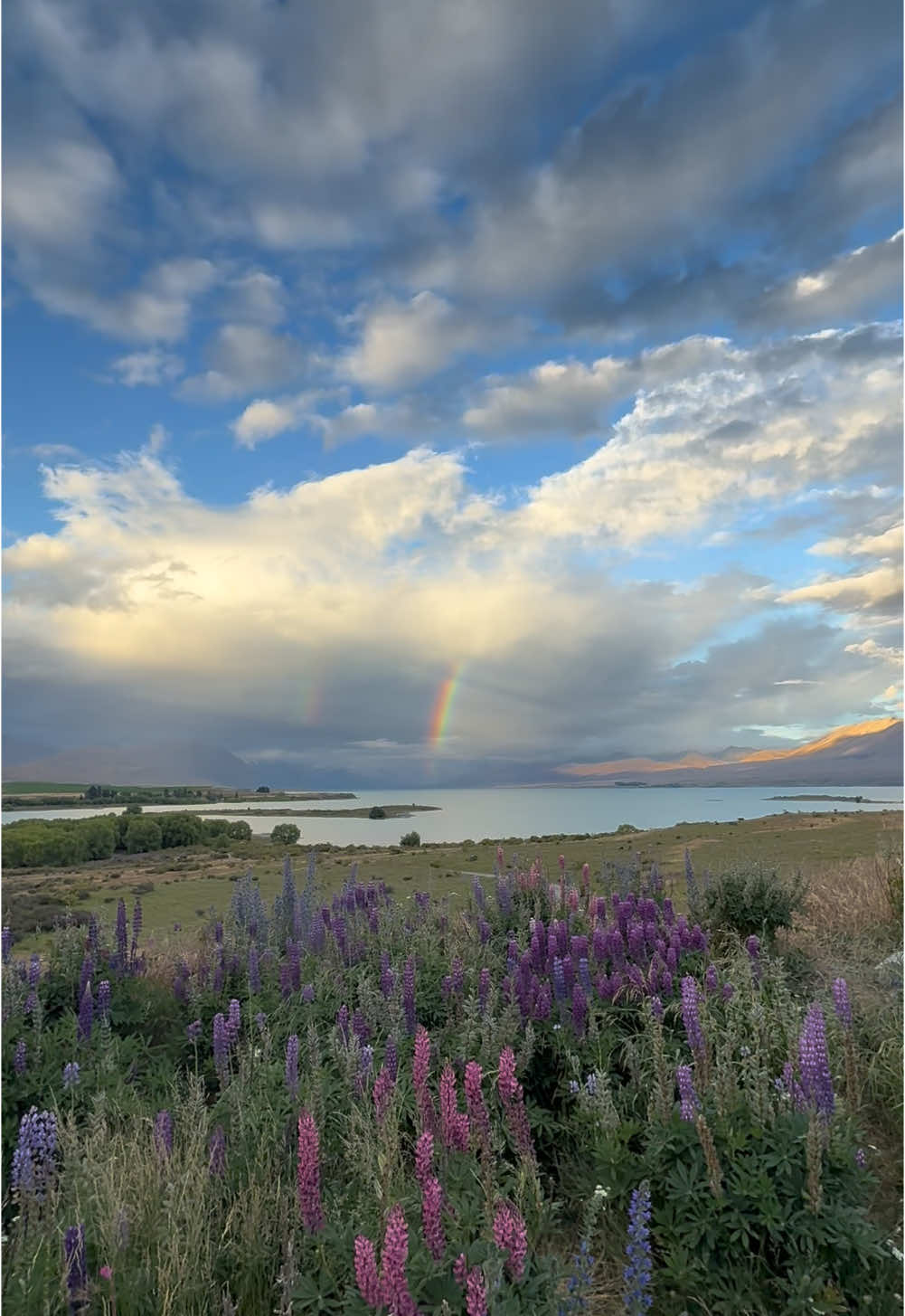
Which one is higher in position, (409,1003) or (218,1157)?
(409,1003)

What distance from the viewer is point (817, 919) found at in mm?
11078

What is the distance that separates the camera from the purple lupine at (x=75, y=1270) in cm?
324

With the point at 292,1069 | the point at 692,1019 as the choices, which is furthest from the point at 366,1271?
the point at 692,1019

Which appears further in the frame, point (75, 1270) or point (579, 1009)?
point (579, 1009)

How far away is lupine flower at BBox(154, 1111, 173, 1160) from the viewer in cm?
416

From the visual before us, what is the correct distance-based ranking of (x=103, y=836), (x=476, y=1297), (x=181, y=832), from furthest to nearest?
(x=181, y=832), (x=103, y=836), (x=476, y=1297)

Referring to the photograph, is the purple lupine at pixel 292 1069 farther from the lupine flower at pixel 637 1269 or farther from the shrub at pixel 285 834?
the shrub at pixel 285 834

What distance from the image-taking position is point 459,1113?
368 centimetres

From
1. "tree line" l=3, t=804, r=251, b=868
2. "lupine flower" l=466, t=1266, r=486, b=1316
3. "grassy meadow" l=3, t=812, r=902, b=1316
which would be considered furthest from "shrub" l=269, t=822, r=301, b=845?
"lupine flower" l=466, t=1266, r=486, b=1316

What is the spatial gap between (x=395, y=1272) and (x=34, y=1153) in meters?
3.39

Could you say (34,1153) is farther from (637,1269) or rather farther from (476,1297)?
(637,1269)

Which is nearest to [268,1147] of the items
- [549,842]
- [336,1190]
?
[336,1190]

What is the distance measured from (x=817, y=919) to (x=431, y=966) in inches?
256

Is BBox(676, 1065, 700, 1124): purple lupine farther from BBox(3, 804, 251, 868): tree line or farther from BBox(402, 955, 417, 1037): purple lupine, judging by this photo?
BBox(3, 804, 251, 868): tree line
